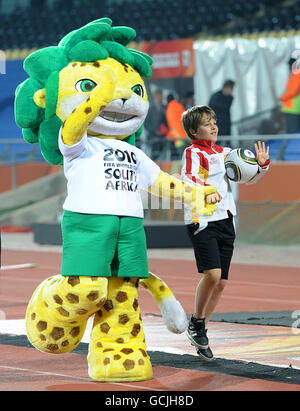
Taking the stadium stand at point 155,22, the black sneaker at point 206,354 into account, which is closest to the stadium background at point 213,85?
the stadium stand at point 155,22

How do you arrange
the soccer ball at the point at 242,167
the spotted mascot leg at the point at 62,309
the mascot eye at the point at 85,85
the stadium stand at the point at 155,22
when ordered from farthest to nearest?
the stadium stand at the point at 155,22 < the soccer ball at the point at 242,167 < the mascot eye at the point at 85,85 < the spotted mascot leg at the point at 62,309

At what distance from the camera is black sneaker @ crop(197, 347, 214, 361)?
6.41 meters

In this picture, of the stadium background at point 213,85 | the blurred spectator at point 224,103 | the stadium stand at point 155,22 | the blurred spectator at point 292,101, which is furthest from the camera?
the stadium stand at point 155,22

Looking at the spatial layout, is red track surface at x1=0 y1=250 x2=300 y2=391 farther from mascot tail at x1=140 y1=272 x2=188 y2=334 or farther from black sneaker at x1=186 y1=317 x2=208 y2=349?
black sneaker at x1=186 y1=317 x2=208 y2=349

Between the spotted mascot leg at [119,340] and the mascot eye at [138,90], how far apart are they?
4.02ft

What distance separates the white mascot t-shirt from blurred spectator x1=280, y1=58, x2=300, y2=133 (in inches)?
524

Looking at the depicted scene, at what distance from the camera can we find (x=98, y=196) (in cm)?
583

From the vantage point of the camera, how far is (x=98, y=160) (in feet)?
19.4

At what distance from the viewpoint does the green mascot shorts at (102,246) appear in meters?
5.73

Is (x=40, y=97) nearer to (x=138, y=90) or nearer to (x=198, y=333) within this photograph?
(x=138, y=90)

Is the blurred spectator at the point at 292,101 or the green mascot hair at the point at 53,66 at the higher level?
the blurred spectator at the point at 292,101

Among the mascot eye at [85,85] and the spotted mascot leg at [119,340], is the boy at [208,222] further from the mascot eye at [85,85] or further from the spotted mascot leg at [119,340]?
the mascot eye at [85,85]

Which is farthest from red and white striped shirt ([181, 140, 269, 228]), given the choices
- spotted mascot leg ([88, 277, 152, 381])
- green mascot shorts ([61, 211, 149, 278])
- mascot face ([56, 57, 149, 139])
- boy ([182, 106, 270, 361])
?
spotted mascot leg ([88, 277, 152, 381])
